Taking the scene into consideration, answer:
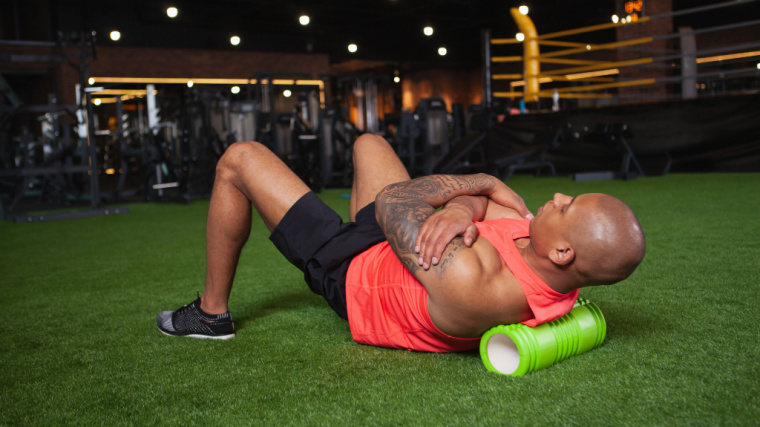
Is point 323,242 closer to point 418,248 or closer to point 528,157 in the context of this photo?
point 418,248

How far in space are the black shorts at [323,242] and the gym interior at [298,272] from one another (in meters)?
0.17

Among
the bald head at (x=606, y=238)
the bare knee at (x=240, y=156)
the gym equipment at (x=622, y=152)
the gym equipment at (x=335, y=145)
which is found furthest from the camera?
the gym equipment at (x=335, y=145)

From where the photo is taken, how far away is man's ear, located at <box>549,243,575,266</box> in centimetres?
107

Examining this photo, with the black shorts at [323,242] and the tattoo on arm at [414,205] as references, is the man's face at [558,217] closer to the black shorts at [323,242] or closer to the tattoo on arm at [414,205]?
the tattoo on arm at [414,205]

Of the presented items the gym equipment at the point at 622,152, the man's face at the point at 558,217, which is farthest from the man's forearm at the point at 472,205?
the gym equipment at the point at 622,152

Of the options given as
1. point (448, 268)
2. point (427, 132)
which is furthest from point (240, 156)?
point (427, 132)

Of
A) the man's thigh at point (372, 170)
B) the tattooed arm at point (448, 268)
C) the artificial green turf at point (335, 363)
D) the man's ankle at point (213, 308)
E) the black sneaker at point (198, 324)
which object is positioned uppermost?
the man's thigh at point (372, 170)

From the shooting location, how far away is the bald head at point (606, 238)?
3.40ft

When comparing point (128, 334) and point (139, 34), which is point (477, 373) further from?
point (139, 34)

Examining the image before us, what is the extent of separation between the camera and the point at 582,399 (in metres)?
1.09

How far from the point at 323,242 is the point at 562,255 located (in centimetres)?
58

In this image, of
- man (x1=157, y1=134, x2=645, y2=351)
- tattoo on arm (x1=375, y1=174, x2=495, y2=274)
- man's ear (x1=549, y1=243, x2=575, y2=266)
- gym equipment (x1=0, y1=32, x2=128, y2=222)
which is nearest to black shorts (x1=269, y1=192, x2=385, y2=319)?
man (x1=157, y1=134, x2=645, y2=351)

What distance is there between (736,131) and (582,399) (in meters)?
6.21

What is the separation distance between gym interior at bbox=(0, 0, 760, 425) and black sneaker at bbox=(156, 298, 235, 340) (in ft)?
0.16
